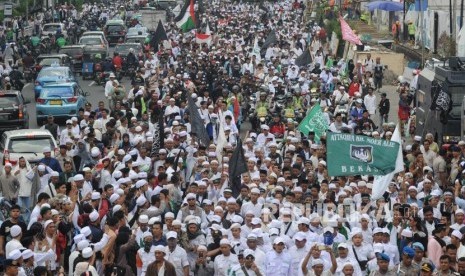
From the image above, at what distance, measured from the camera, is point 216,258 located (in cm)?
1567

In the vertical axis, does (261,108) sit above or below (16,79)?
above

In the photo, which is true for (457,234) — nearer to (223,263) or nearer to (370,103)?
(223,263)

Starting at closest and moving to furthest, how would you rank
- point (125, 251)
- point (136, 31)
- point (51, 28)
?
point (125, 251) → point (136, 31) → point (51, 28)

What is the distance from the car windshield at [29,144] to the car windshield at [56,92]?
31.8ft

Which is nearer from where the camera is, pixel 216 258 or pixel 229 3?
pixel 216 258

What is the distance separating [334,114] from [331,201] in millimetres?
9358

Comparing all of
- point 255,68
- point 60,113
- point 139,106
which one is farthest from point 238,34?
point 139,106

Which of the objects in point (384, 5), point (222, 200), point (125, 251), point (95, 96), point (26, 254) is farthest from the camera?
point (384, 5)

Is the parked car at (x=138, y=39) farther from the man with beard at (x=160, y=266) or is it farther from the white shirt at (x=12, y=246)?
the man with beard at (x=160, y=266)

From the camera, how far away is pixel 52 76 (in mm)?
39750

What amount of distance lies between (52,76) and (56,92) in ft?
16.0

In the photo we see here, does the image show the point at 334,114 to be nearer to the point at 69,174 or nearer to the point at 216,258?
the point at 69,174

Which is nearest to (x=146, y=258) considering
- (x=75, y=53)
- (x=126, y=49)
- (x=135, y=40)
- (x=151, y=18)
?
(x=75, y=53)

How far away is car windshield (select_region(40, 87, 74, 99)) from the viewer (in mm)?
34812
